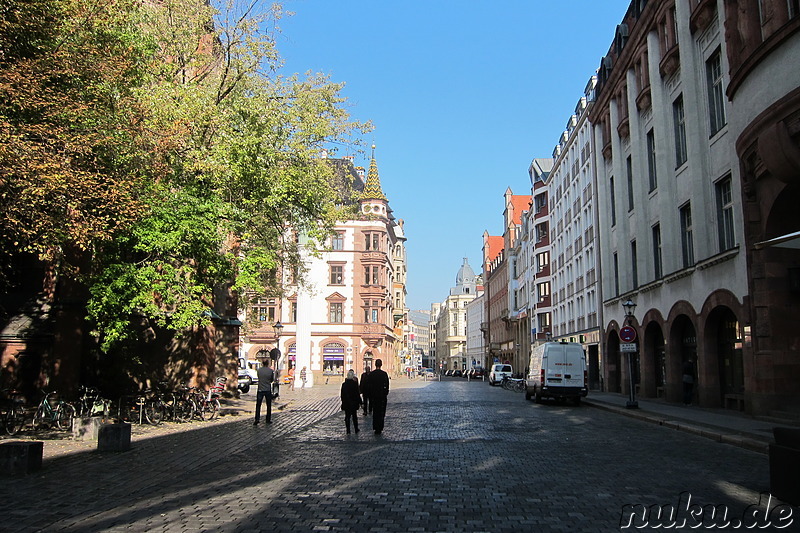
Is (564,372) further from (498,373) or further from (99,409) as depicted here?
(498,373)

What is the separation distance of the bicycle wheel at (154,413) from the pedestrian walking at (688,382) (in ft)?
64.3

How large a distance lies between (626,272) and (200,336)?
22.7 meters

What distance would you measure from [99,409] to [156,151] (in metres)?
7.92

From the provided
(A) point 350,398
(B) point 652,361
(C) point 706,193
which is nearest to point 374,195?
(B) point 652,361

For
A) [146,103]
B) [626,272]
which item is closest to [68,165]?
[146,103]

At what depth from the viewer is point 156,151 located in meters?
16.0

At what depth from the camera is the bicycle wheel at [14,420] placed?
16.9m

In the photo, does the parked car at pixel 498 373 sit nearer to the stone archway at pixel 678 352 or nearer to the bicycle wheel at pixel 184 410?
the stone archway at pixel 678 352

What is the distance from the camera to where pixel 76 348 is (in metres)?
22.4

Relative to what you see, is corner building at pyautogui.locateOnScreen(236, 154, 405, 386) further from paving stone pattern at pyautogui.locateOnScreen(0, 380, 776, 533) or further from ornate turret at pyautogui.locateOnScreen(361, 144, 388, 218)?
paving stone pattern at pyautogui.locateOnScreen(0, 380, 776, 533)

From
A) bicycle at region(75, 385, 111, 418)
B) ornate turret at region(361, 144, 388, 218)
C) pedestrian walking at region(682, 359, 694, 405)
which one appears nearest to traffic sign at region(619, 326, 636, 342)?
pedestrian walking at region(682, 359, 694, 405)

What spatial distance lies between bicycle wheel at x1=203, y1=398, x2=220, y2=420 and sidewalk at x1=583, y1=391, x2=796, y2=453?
45.2ft


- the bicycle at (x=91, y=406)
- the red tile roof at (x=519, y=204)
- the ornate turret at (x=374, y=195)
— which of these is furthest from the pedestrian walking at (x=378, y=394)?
the red tile roof at (x=519, y=204)

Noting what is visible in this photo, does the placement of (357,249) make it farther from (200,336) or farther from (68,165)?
(68,165)
